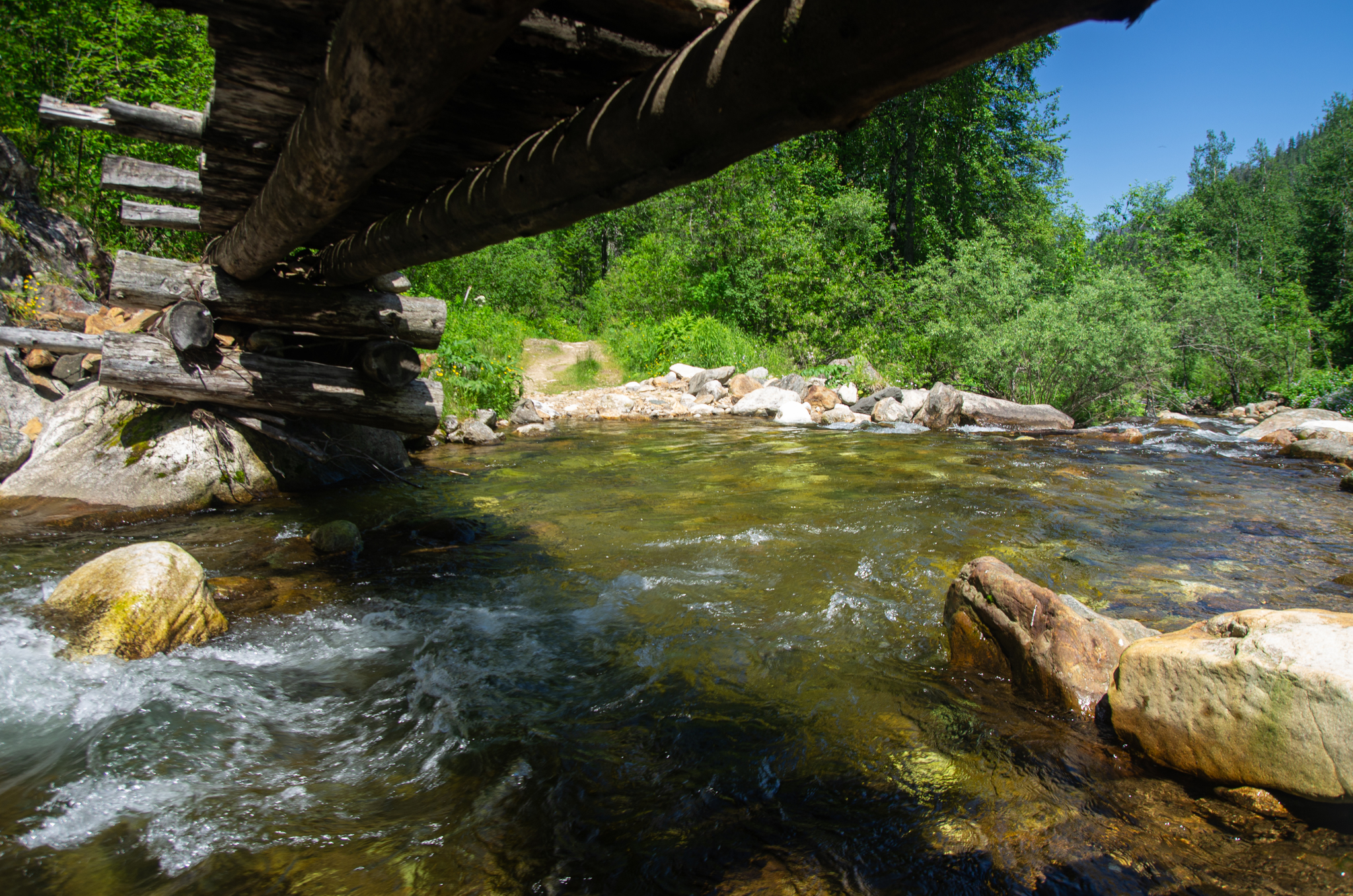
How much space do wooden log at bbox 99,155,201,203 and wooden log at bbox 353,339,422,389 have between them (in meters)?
1.88

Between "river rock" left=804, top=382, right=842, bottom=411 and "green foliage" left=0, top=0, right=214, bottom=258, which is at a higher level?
"green foliage" left=0, top=0, right=214, bottom=258

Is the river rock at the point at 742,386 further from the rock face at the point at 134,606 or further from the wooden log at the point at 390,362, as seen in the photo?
the rock face at the point at 134,606

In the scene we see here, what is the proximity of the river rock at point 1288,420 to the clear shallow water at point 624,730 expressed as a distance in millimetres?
7004

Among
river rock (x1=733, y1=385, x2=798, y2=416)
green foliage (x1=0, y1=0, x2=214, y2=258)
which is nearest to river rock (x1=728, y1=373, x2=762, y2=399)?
river rock (x1=733, y1=385, x2=798, y2=416)

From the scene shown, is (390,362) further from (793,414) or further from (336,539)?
(793,414)

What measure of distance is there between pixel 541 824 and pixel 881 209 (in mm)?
23548

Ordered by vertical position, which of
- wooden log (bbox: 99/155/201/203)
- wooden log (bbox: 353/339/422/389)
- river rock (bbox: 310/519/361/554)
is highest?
wooden log (bbox: 99/155/201/203)

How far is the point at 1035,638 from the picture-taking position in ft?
10.2

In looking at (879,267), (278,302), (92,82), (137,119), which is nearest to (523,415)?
(278,302)

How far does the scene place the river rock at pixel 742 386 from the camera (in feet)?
54.6

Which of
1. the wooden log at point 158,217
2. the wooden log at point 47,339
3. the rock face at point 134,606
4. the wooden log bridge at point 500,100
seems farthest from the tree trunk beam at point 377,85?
the wooden log at point 47,339

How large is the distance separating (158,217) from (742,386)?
40.9ft

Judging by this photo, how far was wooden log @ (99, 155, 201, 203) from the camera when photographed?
484cm

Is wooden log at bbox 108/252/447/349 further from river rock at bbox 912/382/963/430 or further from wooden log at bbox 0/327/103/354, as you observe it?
river rock at bbox 912/382/963/430
